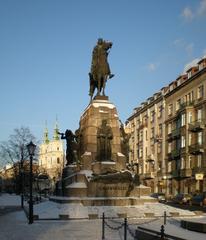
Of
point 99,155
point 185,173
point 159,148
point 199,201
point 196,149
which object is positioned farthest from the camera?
point 159,148

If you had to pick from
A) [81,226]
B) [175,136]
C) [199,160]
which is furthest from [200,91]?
[81,226]

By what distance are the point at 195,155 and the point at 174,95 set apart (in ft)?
38.9

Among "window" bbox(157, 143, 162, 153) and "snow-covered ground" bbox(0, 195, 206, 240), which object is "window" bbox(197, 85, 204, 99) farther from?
"snow-covered ground" bbox(0, 195, 206, 240)

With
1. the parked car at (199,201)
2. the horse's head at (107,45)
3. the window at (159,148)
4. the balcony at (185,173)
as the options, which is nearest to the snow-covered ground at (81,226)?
the horse's head at (107,45)

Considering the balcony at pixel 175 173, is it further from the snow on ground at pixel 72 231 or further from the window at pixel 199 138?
the snow on ground at pixel 72 231

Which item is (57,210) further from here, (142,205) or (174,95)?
(174,95)

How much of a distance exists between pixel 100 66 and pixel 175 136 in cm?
3621

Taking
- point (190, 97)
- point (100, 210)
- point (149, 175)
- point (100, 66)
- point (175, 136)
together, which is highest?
point (190, 97)

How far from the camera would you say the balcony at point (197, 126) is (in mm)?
56969

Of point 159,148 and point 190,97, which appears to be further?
point 159,148

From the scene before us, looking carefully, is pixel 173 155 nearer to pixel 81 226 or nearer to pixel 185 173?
pixel 185 173

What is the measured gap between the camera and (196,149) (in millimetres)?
57312

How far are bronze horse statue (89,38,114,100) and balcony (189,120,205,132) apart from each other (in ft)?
90.8

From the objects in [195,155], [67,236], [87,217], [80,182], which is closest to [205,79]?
[195,155]
